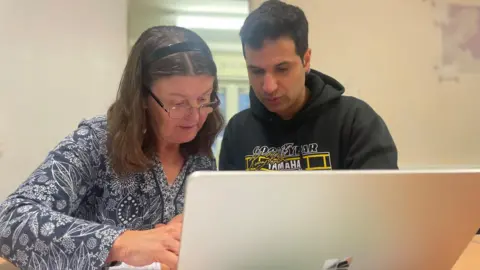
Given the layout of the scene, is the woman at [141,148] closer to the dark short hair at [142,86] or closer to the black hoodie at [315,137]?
the dark short hair at [142,86]

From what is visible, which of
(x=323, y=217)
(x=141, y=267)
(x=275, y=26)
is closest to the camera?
(x=323, y=217)

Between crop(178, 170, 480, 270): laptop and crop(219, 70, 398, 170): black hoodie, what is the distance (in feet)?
1.43

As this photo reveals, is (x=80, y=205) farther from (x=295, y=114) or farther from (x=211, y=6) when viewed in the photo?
(x=211, y=6)

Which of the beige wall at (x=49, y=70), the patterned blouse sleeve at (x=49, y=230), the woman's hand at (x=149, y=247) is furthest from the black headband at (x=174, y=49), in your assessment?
the beige wall at (x=49, y=70)

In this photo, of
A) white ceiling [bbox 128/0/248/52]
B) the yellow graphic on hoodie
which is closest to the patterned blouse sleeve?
the yellow graphic on hoodie

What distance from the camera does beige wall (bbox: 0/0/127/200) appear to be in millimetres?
1790

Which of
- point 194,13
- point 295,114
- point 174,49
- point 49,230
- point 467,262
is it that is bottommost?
point 467,262

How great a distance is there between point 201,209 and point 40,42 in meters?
1.54

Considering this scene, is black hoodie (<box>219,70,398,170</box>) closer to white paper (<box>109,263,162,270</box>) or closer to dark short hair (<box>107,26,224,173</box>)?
dark short hair (<box>107,26,224,173</box>)

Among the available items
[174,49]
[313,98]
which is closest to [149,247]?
[174,49]

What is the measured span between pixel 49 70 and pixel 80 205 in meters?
1.03

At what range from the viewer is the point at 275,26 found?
3.91 ft

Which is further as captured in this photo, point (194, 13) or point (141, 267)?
A: point (194, 13)

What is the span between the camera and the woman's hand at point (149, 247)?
2.16ft
